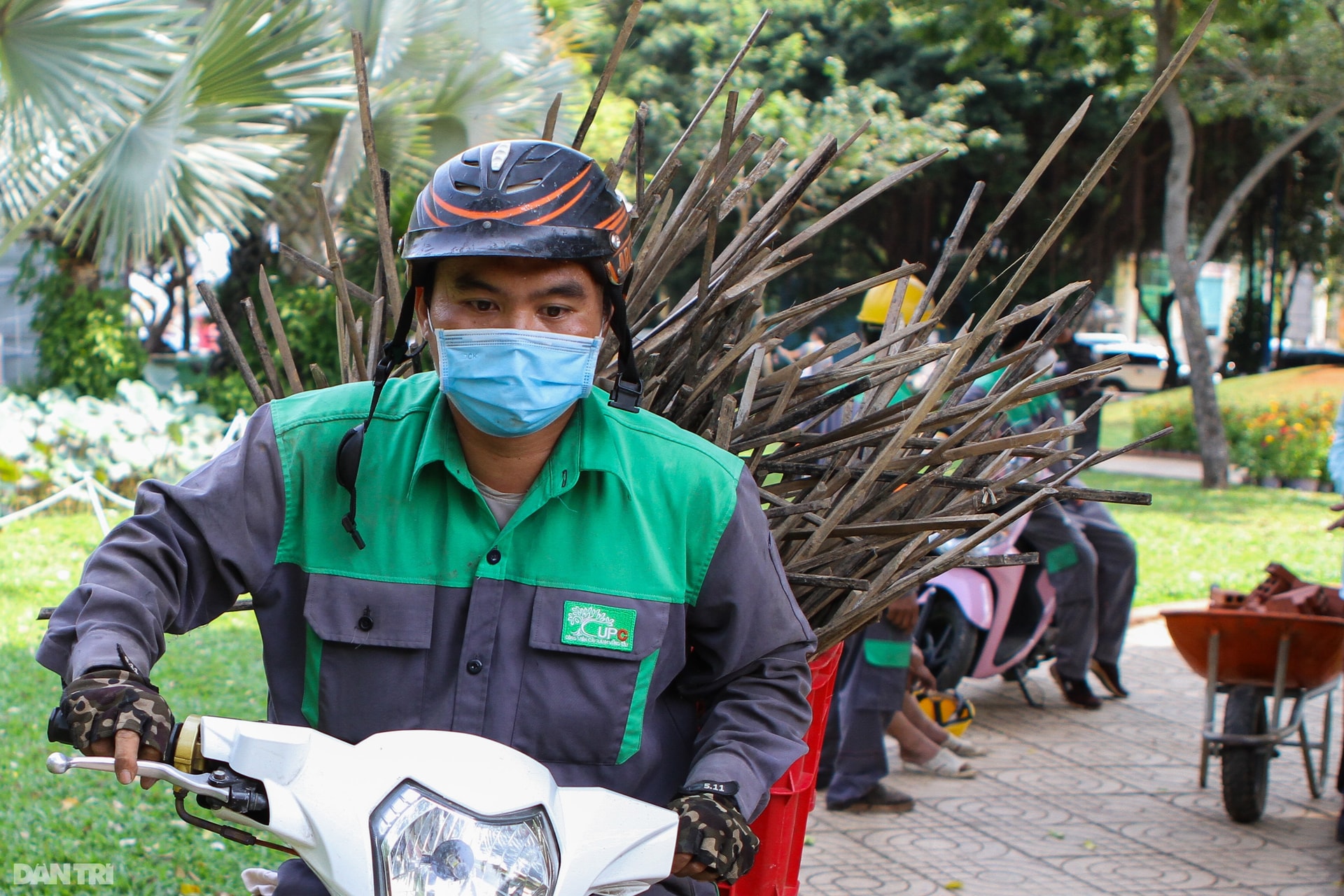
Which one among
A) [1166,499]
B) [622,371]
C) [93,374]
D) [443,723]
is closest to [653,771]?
[443,723]

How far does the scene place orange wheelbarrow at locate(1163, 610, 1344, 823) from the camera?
16.8 feet

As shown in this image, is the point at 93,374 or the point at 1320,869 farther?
the point at 93,374

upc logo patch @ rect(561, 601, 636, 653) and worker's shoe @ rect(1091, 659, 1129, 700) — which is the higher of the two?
upc logo patch @ rect(561, 601, 636, 653)

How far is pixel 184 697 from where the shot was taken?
6.12m

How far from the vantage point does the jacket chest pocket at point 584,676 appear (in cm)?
213

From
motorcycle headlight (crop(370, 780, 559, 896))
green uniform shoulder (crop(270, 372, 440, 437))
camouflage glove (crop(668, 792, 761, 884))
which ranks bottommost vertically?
camouflage glove (crop(668, 792, 761, 884))

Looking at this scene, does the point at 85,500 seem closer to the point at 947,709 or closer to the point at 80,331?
the point at 80,331

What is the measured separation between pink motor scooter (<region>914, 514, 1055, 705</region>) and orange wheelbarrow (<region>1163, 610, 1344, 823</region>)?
0.82m

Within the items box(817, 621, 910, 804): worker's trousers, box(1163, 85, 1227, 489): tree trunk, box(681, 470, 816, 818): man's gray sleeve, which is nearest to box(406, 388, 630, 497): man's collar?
box(681, 470, 816, 818): man's gray sleeve

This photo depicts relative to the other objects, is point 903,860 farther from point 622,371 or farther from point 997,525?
point 622,371

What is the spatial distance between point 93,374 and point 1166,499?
11325mm

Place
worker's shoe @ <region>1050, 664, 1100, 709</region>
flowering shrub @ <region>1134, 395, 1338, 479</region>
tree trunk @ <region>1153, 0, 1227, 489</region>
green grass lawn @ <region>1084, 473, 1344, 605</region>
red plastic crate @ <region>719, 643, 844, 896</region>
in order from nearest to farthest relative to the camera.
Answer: red plastic crate @ <region>719, 643, 844, 896</region> → worker's shoe @ <region>1050, 664, 1100, 709</region> → green grass lawn @ <region>1084, 473, 1344, 605</region> → tree trunk @ <region>1153, 0, 1227, 489</region> → flowering shrub @ <region>1134, 395, 1338, 479</region>

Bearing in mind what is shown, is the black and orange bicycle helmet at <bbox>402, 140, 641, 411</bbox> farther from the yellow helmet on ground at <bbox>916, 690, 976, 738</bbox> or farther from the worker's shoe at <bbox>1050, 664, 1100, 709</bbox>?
the worker's shoe at <bbox>1050, 664, 1100, 709</bbox>

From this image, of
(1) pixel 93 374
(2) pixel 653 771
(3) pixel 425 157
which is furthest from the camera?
(1) pixel 93 374
